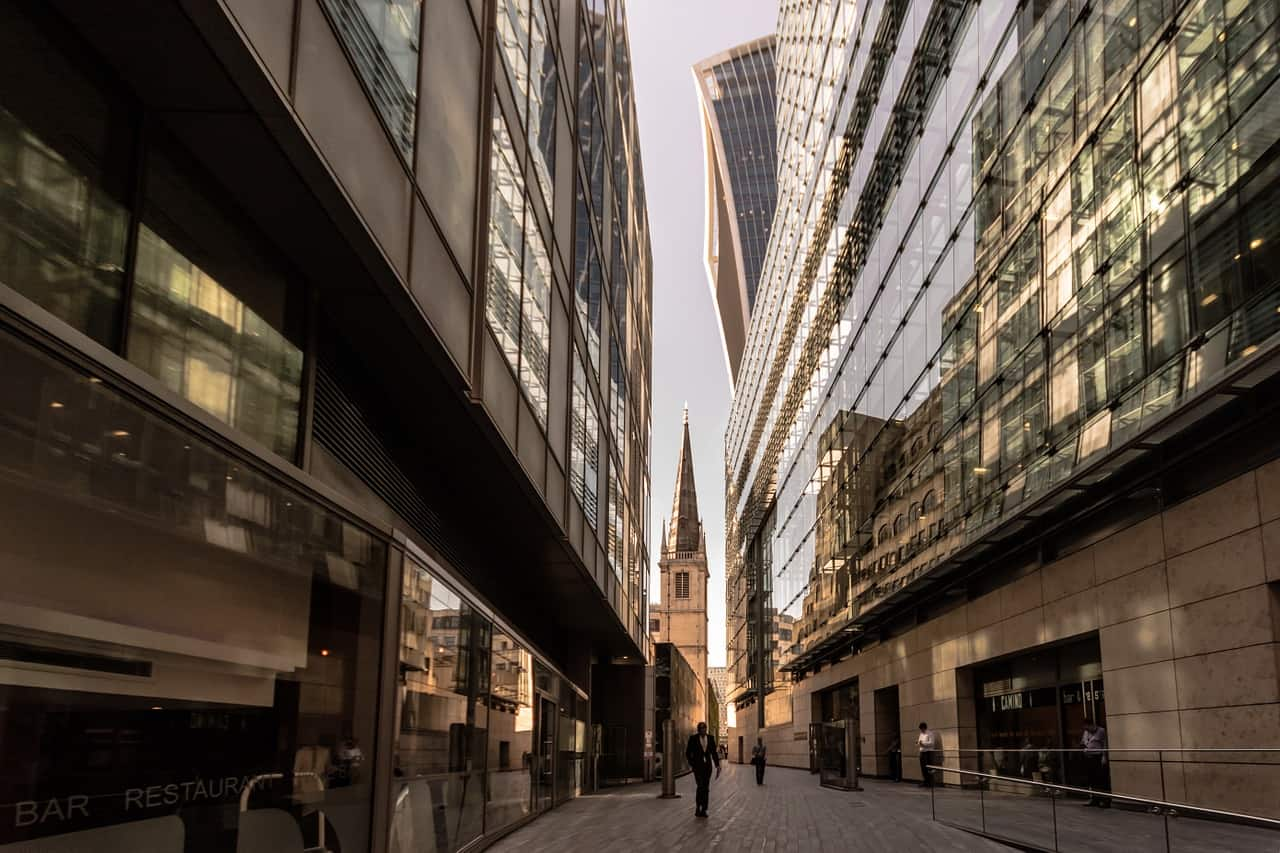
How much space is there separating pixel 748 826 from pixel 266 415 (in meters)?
10.9

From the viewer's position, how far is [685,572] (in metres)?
138

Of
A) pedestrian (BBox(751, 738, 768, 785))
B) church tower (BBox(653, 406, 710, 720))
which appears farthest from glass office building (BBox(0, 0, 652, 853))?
church tower (BBox(653, 406, 710, 720))

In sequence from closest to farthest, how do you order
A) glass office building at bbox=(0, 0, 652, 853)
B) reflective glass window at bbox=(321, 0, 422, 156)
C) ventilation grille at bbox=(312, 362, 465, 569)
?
glass office building at bbox=(0, 0, 652, 853)
reflective glass window at bbox=(321, 0, 422, 156)
ventilation grille at bbox=(312, 362, 465, 569)

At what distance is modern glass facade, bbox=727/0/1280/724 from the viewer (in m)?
13.7

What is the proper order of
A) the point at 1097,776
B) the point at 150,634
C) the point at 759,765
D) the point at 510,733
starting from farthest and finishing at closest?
the point at 759,765 < the point at 510,733 < the point at 1097,776 < the point at 150,634

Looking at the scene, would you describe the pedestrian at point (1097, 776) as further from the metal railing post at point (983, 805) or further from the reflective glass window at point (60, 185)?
the reflective glass window at point (60, 185)

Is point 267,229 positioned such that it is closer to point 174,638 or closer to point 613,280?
point 174,638

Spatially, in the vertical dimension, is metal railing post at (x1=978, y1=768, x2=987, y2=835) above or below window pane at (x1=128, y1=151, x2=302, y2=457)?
below

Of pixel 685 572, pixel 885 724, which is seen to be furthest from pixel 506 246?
pixel 685 572

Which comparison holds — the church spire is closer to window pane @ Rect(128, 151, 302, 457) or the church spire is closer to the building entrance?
the building entrance

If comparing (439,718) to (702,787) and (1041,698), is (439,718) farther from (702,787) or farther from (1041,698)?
(1041,698)

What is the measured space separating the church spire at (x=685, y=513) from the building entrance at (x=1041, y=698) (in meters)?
113

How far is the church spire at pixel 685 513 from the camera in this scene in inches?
5463

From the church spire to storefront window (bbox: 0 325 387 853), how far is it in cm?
13204
